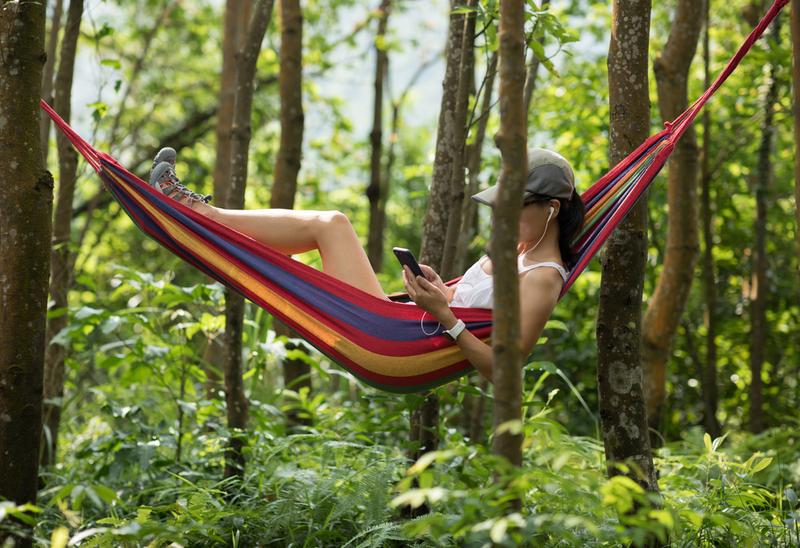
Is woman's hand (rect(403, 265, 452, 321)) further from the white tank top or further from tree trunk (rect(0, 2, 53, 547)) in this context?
tree trunk (rect(0, 2, 53, 547))

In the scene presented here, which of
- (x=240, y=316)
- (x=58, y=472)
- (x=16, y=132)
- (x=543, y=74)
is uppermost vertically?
(x=543, y=74)

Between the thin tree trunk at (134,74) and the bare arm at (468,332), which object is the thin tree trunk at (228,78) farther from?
the bare arm at (468,332)

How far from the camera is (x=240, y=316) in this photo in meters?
2.82

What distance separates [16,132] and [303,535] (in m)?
1.27

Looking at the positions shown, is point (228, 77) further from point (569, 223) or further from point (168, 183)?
point (569, 223)

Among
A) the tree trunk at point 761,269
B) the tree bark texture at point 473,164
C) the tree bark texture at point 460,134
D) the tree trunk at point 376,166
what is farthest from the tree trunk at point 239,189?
the tree trunk at point 761,269

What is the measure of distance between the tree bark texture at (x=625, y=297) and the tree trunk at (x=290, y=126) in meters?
1.93

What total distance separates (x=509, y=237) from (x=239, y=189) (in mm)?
1599

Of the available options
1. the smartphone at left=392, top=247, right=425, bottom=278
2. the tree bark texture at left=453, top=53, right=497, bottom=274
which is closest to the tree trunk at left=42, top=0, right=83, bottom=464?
the tree bark texture at left=453, top=53, right=497, bottom=274

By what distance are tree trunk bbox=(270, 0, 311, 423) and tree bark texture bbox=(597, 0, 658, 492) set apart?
1.93m

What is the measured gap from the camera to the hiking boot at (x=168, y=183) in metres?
2.37

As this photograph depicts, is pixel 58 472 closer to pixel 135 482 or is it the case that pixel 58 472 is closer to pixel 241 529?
pixel 135 482

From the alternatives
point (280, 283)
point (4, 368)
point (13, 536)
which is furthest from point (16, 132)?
point (13, 536)

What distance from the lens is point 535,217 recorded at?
7.14ft
